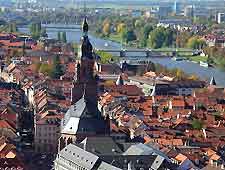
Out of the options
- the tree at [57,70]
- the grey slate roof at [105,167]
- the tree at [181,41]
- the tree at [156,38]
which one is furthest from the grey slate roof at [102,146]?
the tree at [181,41]

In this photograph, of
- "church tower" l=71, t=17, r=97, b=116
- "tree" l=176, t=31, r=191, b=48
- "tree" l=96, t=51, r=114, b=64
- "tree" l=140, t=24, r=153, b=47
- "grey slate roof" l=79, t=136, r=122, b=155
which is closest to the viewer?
"grey slate roof" l=79, t=136, r=122, b=155

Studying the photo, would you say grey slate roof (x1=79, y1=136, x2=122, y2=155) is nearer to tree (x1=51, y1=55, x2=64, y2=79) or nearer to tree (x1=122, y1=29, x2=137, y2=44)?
tree (x1=51, y1=55, x2=64, y2=79)

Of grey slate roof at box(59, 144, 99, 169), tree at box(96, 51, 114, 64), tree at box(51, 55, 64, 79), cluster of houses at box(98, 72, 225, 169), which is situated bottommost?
tree at box(96, 51, 114, 64)

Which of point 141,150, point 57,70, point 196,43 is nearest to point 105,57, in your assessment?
point 57,70

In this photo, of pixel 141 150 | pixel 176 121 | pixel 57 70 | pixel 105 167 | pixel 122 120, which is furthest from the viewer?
pixel 57 70

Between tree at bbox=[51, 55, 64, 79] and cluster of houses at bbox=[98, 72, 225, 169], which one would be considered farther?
tree at bbox=[51, 55, 64, 79]

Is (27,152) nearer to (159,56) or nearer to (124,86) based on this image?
(124,86)

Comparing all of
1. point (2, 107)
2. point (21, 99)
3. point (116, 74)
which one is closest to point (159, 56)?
point (116, 74)

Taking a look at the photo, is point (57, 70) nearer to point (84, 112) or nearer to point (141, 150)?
point (84, 112)

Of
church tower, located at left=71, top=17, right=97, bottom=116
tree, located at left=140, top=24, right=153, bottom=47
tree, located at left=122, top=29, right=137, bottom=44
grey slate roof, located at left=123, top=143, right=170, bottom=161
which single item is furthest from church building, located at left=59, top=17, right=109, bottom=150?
tree, located at left=122, top=29, right=137, bottom=44

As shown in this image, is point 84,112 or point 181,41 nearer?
point 84,112

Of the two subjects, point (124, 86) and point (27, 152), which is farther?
point (124, 86)
